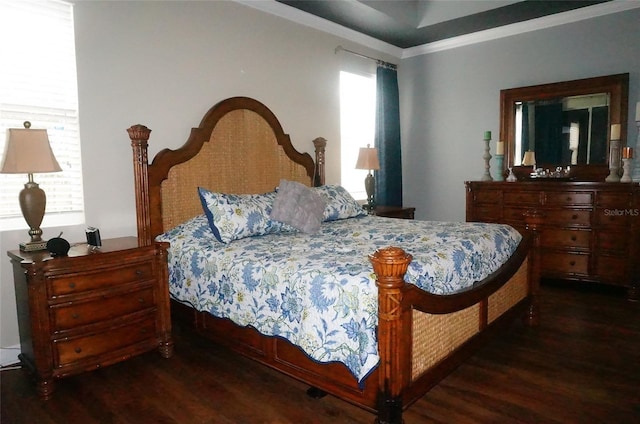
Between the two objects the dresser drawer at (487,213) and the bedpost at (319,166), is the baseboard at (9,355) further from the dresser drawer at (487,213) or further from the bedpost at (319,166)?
the dresser drawer at (487,213)

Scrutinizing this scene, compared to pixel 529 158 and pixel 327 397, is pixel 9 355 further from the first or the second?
pixel 529 158

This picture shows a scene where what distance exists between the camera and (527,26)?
443 cm

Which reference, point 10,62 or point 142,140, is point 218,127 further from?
point 10,62

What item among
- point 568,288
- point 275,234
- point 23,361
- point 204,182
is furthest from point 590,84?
point 23,361

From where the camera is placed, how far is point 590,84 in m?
4.11

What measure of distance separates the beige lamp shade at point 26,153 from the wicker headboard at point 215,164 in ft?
2.13

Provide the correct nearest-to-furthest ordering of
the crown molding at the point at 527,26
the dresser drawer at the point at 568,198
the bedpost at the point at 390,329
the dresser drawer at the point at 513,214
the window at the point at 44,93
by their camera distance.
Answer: the bedpost at the point at 390,329, the window at the point at 44,93, the dresser drawer at the point at 568,198, the crown molding at the point at 527,26, the dresser drawer at the point at 513,214

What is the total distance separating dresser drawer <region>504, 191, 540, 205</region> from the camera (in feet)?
13.5

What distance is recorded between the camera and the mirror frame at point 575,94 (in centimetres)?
398

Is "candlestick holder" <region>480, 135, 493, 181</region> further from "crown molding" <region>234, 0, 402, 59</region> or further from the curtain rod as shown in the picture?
"crown molding" <region>234, 0, 402, 59</region>

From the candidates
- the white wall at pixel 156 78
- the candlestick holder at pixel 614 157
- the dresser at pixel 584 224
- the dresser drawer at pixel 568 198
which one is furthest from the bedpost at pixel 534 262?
the white wall at pixel 156 78

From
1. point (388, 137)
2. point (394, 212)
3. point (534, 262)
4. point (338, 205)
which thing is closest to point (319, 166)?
point (338, 205)

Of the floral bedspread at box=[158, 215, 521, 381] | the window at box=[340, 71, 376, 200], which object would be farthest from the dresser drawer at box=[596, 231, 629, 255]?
the window at box=[340, 71, 376, 200]

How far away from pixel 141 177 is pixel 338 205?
61.6 inches
